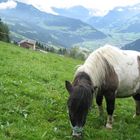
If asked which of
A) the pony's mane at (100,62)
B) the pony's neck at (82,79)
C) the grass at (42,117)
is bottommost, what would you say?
the grass at (42,117)

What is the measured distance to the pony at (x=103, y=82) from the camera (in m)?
11.0

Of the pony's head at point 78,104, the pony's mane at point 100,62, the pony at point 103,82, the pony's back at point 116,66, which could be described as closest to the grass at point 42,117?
the pony at point 103,82

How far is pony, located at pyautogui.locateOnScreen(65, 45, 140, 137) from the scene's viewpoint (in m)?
11.0

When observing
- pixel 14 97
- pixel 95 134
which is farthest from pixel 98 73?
pixel 14 97

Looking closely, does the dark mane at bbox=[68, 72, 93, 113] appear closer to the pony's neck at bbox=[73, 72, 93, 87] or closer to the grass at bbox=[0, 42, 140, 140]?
the pony's neck at bbox=[73, 72, 93, 87]

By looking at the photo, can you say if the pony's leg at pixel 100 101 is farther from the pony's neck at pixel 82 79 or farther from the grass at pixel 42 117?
the pony's neck at pixel 82 79

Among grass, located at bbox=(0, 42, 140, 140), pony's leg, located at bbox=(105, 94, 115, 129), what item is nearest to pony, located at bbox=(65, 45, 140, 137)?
pony's leg, located at bbox=(105, 94, 115, 129)

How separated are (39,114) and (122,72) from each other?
343cm

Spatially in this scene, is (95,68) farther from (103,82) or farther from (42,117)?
(42,117)

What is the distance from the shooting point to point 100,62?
12977 mm

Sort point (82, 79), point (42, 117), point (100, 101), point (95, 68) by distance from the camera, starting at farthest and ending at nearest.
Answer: point (100, 101) → point (42, 117) → point (95, 68) → point (82, 79)

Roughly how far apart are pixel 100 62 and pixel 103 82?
0.70 m

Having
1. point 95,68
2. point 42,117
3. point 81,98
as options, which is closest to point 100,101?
point 95,68

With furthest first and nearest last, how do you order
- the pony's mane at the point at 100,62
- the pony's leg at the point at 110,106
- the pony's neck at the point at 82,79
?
the pony's leg at the point at 110,106, the pony's mane at the point at 100,62, the pony's neck at the point at 82,79
